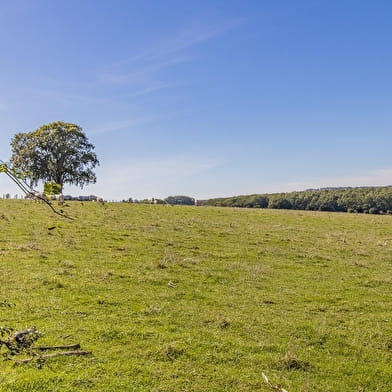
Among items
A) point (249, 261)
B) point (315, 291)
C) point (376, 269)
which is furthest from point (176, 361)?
point (376, 269)

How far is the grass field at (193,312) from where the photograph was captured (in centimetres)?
800

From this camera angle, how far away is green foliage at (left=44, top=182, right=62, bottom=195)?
2854mm

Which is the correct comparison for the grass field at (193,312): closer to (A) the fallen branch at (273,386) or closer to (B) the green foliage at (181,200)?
(A) the fallen branch at (273,386)

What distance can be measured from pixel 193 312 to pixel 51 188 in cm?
961

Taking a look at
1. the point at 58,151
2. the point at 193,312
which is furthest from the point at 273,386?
the point at 58,151

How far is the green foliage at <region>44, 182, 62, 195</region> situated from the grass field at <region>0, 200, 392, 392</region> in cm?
32

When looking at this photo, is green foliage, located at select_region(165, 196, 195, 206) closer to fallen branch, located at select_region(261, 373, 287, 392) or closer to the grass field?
the grass field

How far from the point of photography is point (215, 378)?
7.99m

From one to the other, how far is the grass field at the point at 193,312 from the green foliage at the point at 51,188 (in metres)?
0.32

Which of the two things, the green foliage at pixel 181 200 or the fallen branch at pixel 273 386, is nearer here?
the fallen branch at pixel 273 386

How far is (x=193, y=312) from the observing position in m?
11.6

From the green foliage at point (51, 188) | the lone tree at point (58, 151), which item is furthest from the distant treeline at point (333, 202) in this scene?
the green foliage at point (51, 188)

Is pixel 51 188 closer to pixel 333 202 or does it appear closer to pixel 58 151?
pixel 58 151

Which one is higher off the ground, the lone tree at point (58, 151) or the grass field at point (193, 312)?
the lone tree at point (58, 151)
